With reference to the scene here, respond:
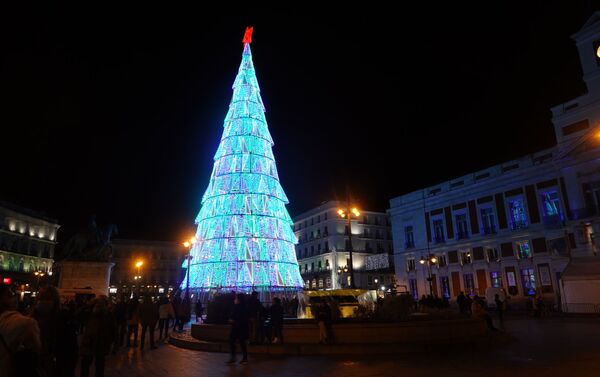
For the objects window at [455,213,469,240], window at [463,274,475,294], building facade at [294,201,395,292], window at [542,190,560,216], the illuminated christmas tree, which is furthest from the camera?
building facade at [294,201,395,292]

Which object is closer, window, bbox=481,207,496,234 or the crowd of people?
the crowd of people

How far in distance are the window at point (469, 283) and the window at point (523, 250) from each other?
19.1ft

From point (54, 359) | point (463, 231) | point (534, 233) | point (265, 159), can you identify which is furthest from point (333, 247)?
point (54, 359)

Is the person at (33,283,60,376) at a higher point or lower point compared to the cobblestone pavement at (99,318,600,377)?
higher

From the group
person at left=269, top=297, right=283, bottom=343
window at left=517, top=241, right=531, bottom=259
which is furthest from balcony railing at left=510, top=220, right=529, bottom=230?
person at left=269, top=297, right=283, bottom=343

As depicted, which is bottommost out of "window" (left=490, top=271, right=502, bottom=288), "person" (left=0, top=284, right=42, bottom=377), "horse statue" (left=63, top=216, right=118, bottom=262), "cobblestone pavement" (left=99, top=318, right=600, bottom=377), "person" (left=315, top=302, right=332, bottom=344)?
"cobblestone pavement" (left=99, top=318, right=600, bottom=377)

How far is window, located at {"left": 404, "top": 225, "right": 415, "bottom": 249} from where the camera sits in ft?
162

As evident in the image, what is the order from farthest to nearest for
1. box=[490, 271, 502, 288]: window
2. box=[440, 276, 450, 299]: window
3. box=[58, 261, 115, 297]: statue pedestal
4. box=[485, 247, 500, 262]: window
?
1. box=[440, 276, 450, 299]: window
2. box=[485, 247, 500, 262]: window
3. box=[490, 271, 502, 288]: window
4. box=[58, 261, 115, 297]: statue pedestal

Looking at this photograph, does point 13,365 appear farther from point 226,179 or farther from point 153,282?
point 153,282

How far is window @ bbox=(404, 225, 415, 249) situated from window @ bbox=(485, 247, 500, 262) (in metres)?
10.00

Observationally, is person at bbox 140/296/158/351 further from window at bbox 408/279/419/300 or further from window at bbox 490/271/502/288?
window at bbox 408/279/419/300

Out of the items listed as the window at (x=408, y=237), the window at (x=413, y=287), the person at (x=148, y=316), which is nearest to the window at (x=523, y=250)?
the window at (x=413, y=287)

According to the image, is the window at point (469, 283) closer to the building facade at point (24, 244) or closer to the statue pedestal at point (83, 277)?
the statue pedestal at point (83, 277)

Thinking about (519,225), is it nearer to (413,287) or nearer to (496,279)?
(496,279)
